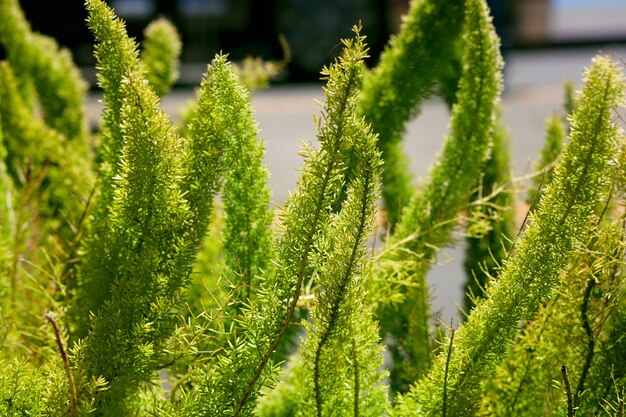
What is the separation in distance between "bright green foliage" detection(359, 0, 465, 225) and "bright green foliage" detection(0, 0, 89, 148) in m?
0.32

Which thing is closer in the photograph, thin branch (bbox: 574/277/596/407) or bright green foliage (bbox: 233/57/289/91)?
thin branch (bbox: 574/277/596/407)

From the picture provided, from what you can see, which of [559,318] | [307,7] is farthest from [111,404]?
[307,7]

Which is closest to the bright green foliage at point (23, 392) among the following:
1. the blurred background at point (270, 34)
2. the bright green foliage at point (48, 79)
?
the bright green foliage at point (48, 79)

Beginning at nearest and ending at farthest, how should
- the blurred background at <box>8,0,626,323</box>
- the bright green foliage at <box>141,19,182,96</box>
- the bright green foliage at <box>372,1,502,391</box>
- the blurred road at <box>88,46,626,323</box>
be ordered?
the bright green foliage at <box>372,1,502,391</box> < the bright green foliage at <box>141,19,182,96</box> < the blurred road at <box>88,46,626,323</box> < the blurred background at <box>8,0,626,323</box>

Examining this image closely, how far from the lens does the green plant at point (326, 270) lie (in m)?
0.27

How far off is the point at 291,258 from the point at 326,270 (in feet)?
0.04

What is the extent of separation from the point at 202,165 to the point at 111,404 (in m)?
0.09

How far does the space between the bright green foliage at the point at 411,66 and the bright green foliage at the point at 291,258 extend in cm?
18

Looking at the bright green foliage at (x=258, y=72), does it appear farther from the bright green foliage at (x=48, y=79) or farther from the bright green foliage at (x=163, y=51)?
the bright green foliage at (x=48, y=79)

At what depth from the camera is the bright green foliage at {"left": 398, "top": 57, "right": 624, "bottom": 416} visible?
278 mm

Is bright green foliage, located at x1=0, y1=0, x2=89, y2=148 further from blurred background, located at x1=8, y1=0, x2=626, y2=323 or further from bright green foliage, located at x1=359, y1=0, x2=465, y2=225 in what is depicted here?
blurred background, located at x1=8, y1=0, x2=626, y2=323

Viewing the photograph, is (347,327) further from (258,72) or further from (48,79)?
(48,79)

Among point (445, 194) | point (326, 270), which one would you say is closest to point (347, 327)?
point (326, 270)

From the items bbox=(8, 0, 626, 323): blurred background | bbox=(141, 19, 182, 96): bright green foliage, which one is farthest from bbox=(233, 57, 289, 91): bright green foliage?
bbox=(8, 0, 626, 323): blurred background
